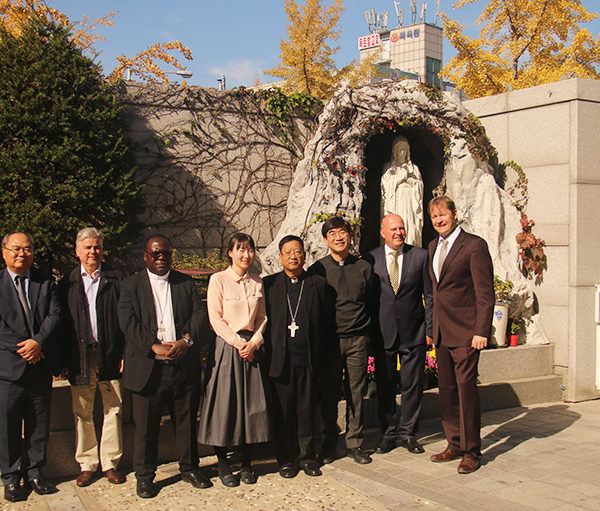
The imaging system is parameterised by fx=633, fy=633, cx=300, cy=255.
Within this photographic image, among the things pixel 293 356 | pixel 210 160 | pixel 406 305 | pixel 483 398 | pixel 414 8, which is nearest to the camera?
pixel 293 356

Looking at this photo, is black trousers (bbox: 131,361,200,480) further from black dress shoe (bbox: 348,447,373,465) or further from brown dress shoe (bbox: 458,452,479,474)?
brown dress shoe (bbox: 458,452,479,474)

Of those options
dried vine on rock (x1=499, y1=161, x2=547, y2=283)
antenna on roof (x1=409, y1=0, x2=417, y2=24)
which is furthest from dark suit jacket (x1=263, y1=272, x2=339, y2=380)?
antenna on roof (x1=409, y1=0, x2=417, y2=24)

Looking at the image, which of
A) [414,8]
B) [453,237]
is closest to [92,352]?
[453,237]

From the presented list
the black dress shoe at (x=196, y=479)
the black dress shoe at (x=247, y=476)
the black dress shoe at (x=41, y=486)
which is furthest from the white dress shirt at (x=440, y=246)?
the black dress shoe at (x=41, y=486)

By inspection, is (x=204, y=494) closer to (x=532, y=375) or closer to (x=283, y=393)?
(x=283, y=393)

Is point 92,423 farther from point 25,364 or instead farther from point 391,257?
point 391,257

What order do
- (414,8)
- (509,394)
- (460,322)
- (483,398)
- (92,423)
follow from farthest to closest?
1. (414,8)
2. (509,394)
3. (483,398)
4. (460,322)
5. (92,423)

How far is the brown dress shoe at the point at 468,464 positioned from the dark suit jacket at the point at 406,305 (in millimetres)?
876

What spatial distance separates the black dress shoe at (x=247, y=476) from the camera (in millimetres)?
4221

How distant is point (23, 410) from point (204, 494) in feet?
4.16

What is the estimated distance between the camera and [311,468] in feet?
14.3

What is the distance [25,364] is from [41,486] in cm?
78

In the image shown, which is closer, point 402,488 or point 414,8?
point 402,488

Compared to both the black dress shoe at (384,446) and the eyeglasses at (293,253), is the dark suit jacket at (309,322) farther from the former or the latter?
the black dress shoe at (384,446)
